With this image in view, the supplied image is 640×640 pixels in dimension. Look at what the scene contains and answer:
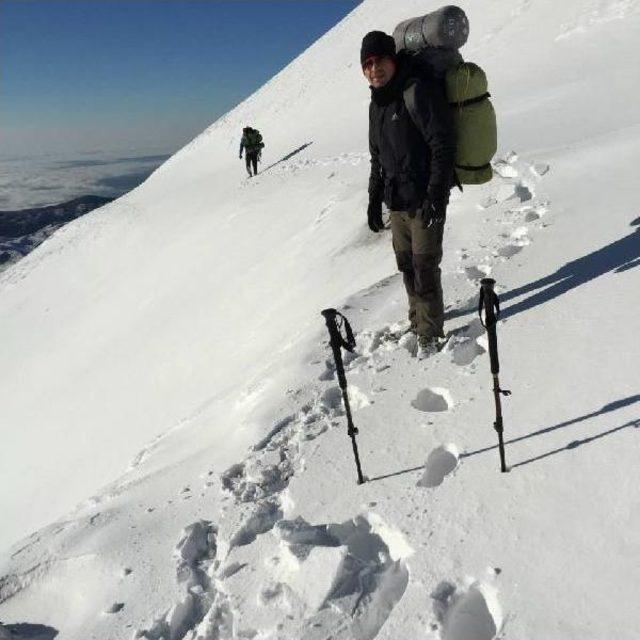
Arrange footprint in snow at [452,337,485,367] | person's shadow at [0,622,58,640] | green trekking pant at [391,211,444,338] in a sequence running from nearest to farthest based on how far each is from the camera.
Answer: person's shadow at [0,622,58,640] → footprint in snow at [452,337,485,367] → green trekking pant at [391,211,444,338]

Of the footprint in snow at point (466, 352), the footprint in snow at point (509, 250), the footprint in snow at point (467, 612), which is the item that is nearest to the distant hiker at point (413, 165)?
the footprint in snow at point (466, 352)

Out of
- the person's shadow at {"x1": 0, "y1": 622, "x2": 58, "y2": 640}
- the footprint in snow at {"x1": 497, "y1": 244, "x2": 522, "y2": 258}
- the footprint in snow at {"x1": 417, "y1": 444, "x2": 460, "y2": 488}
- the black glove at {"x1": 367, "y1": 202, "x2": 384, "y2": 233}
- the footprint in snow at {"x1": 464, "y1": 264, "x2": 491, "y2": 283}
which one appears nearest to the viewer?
the person's shadow at {"x1": 0, "y1": 622, "x2": 58, "y2": 640}

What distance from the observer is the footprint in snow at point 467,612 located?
264 cm

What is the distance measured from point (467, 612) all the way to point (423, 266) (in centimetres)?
305

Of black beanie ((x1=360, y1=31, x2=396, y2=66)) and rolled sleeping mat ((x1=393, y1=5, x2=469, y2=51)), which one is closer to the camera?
black beanie ((x1=360, y1=31, x2=396, y2=66))

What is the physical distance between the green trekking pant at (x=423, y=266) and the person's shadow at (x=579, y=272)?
2.30 ft

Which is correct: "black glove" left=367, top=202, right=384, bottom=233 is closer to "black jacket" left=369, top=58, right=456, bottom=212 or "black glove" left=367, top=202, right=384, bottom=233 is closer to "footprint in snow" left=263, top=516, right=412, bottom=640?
"black jacket" left=369, top=58, right=456, bottom=212

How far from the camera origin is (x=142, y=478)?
5.04 meters

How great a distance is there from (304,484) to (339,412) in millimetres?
889

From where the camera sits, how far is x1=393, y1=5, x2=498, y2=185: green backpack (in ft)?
14.8

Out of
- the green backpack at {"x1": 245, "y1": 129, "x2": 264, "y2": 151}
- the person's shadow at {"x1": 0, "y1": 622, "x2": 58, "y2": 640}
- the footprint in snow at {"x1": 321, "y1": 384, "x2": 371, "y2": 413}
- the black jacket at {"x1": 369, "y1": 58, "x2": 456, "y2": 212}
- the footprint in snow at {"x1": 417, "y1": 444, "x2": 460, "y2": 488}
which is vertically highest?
the green backpack at {"x1": 245, "y1": 129, "x2": 264, "y2": 151}

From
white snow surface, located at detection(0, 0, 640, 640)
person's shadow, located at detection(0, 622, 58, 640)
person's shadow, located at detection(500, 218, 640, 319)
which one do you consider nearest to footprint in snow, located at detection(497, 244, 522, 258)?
white snow surface, located at detection(0, 0, 640, 640)

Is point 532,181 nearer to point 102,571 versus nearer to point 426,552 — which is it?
point 426,552

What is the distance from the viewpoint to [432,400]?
4.54 metres
